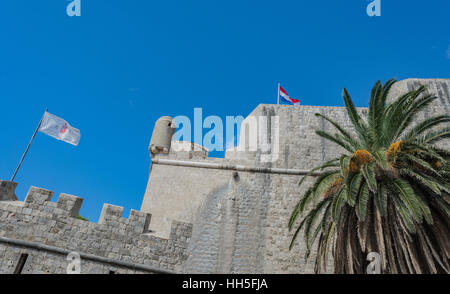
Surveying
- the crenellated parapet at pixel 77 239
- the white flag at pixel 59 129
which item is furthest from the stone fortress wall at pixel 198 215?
the white flag at pixel 59 129

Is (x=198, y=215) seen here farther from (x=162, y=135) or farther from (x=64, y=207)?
(x=64, y=207)

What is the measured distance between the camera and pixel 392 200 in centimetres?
779

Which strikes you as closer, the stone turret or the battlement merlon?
the battlement merlon

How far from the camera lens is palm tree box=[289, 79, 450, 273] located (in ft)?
23.8

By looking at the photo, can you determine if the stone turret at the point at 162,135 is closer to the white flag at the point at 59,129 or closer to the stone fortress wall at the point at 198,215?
the stone fortress wall at the point at 198,215

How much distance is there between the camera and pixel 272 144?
40.9 ft

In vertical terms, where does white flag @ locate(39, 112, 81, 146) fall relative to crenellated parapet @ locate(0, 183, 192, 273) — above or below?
above

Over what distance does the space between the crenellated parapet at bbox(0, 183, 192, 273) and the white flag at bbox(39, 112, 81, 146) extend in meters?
3.16

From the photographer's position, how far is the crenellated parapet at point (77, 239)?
7.55 m

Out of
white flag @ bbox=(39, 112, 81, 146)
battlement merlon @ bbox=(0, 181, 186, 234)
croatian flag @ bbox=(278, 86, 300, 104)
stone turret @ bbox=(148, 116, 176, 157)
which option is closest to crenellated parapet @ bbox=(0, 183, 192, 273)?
battlement merlon @ bbox=(0, 181, 186, 234)

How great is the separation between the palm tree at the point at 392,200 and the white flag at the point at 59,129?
829cm

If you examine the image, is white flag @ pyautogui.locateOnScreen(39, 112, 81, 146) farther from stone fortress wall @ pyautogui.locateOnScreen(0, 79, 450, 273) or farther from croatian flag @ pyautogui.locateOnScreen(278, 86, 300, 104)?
croatian flag @ pyautogui.locateOnScreen(278, 86, 300, 104)
